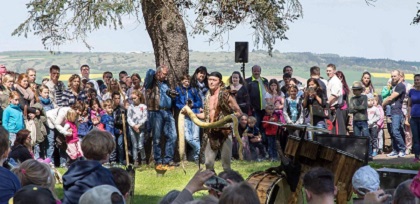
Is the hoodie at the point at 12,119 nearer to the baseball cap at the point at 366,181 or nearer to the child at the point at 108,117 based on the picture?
the child at the point at 108,117

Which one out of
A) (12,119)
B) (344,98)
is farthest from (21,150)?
(344,98)

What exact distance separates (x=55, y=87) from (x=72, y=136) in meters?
1.54

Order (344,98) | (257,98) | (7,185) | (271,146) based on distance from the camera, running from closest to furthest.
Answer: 1. (7,185)
2. (271,146)
3. (257,98)
4. (344,98)

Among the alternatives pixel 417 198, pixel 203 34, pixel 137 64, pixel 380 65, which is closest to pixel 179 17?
pixel 203 34

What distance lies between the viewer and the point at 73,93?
19.4 m

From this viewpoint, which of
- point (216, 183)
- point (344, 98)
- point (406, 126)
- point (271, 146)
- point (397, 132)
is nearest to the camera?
point (216, 183)

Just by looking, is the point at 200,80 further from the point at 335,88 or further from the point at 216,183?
the point at 216,183

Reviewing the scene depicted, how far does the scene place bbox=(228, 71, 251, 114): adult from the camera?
793 inches

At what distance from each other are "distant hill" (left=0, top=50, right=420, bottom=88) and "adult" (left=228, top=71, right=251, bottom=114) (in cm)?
1637

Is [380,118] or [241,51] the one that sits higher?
[241,51]

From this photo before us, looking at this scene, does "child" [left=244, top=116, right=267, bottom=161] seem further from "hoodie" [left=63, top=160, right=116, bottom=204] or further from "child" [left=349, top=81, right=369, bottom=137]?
"hoodie" [left=63, top=160, right=116, bottom=204]

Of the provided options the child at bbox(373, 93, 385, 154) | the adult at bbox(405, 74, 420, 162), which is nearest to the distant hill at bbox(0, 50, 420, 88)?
the child at bbox(373, 93, 385, 154)

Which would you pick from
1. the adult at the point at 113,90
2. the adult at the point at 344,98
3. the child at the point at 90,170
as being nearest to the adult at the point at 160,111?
the adult at the point at 113,90

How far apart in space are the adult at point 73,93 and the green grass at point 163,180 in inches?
78.6
